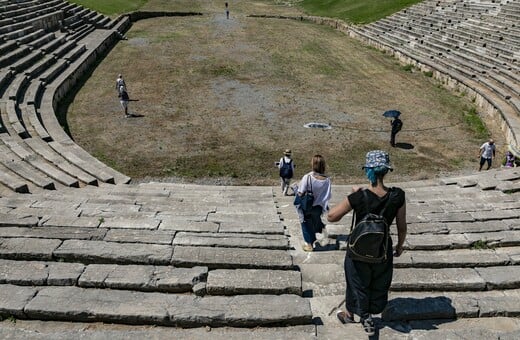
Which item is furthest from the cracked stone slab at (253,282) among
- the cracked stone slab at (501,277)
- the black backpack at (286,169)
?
the black backpack at (286,169)

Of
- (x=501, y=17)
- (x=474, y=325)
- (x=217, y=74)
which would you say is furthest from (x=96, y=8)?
(x=474, y=325)

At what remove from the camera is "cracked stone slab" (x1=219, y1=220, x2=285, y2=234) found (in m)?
7.83

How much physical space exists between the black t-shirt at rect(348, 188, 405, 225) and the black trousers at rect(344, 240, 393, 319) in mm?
429

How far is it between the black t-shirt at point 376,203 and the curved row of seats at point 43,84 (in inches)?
347

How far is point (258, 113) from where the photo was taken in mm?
20359

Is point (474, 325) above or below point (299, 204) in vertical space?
below

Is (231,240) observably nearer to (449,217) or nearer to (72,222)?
(72,222)

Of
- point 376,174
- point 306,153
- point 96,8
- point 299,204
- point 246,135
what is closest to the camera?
point 376,174

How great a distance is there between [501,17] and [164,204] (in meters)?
31.1

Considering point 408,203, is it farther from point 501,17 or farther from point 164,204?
point 501,17

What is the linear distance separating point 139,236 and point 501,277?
5410 millimetres

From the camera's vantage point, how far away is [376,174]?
5.05 metres

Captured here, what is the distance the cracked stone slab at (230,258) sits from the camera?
633cm

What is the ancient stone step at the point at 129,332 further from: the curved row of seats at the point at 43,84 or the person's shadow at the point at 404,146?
the person's shadow at the point at 404,146
